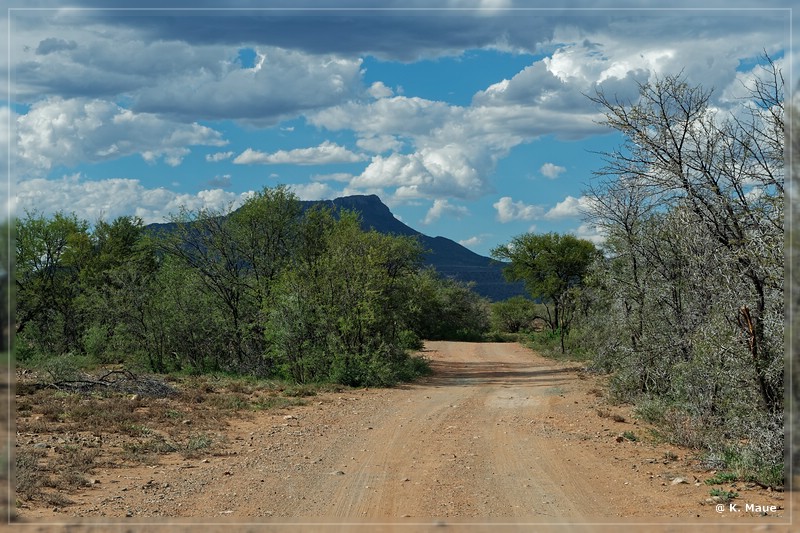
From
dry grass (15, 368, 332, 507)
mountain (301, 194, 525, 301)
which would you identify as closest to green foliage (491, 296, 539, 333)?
dry grass (15, 368, 332, 507)

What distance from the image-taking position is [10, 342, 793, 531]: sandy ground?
684cm

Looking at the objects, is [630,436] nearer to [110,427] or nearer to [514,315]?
[110,427]

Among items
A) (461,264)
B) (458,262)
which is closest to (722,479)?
(461,264)

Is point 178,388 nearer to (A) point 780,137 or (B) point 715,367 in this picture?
(B) point 715,367

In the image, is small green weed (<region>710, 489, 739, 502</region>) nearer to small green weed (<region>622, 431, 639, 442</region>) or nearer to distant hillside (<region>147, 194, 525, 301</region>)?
small green weed (<region>622, 431, 639, 442</region>)

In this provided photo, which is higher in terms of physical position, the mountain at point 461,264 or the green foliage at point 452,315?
the mountain at point 461,264

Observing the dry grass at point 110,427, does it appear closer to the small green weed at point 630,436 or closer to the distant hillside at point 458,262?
the small green weed at point 630,436

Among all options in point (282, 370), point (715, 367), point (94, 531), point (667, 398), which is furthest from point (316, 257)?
point (94, 531)

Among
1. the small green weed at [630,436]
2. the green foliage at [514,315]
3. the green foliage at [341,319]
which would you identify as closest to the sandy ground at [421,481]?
the small green weed at [630,436]

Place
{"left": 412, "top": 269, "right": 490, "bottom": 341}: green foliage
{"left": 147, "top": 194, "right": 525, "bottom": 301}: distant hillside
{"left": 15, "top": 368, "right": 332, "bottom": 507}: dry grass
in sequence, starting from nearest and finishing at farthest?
{"left": 15, "top": 368, "right": 332, "bottom": 507}: dry grass
{"left": 412, "top": 269, "right": 490, "bottom": 341}: green foliage
{"left": 147, "top": 194, "right": 525, "bottom": 301}: distant hillside

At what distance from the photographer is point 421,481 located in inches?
332

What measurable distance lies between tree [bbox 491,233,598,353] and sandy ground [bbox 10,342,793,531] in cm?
2359

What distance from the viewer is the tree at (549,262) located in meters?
37.7

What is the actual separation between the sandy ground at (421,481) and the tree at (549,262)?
2359 cm
